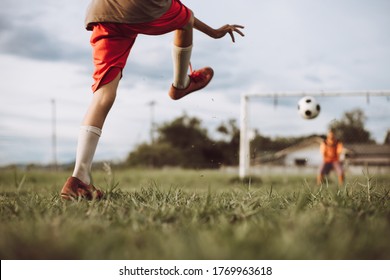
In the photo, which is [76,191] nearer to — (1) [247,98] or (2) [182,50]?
(2) [182,50]

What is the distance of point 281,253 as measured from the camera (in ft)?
4.12

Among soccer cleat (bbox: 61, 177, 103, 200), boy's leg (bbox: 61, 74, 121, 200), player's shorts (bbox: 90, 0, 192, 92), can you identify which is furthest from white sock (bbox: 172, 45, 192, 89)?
soccer cleat (bbox: 61, 177, 103, 200)

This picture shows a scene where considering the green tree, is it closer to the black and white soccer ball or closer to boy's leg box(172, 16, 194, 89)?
→ the black and white soccer ball

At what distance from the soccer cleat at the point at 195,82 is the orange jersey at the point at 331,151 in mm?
6929

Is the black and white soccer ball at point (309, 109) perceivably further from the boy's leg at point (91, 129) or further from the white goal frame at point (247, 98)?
the boy's leg at point (91, 129)

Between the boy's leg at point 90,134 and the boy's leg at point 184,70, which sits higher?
the boy's leg at point 184,70

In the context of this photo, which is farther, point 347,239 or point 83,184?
point 83,184

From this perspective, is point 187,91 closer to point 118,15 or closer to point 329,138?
point 118,15

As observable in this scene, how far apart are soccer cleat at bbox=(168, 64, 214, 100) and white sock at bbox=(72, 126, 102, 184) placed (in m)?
0.88

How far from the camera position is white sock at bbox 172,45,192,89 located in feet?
9.69

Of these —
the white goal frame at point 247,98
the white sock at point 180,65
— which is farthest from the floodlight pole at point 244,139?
the white sock at point 180,65

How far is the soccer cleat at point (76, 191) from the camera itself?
245 cm

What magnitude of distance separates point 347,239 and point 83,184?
1645 millimetres
